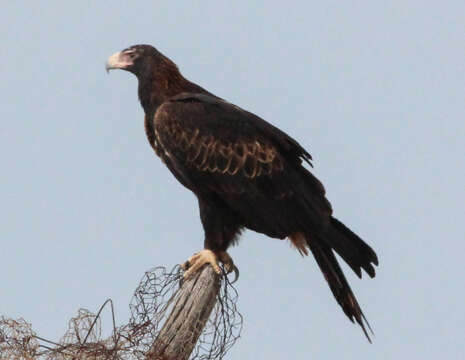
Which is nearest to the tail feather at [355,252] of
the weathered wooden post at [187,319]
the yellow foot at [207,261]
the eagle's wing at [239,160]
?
the eagle's wing at [239,160]

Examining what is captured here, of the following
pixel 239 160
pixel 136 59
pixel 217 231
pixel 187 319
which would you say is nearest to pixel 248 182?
pixel 239 160

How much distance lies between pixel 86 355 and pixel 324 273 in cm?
253

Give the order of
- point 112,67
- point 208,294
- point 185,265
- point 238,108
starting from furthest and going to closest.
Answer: point 112,67 < point 238,108 < point 185,265 < point 208,294

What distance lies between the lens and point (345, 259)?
6.78 metres

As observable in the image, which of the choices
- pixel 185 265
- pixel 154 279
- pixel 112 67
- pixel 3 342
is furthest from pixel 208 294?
pixel 112 67

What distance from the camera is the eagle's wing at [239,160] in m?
7.04

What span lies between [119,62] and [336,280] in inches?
112

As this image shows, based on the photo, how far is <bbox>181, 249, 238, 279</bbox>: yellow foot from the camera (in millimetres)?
6159

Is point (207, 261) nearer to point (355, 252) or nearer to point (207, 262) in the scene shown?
point (207, 262)

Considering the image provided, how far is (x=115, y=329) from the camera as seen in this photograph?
16.1 ft

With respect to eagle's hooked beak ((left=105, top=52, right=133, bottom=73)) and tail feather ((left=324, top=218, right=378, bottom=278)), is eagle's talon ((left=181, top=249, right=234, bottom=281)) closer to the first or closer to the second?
tail feather ((left=324, top=218, right=378, bottom=278))

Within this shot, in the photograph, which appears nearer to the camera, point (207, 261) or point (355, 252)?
point (207, 261)

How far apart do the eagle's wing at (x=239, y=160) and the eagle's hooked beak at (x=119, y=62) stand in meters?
0.85

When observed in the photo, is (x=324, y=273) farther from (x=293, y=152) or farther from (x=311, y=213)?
(x=293, y=152)
